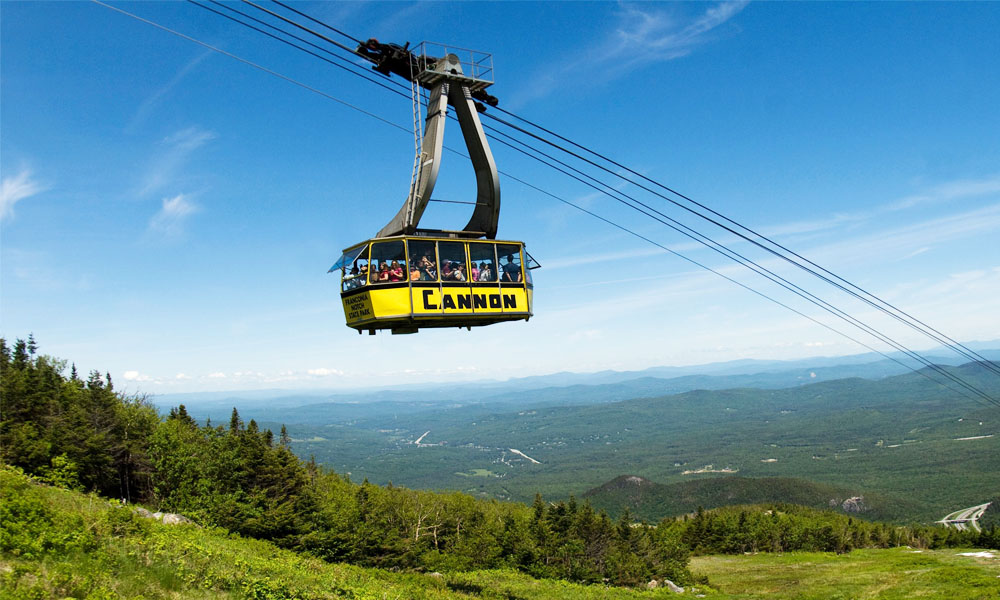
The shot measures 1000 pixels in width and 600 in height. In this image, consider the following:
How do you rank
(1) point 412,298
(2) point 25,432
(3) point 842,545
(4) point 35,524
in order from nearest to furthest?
(4) point 35,524 → (1) point 412,298 → (2) point 25,432 → (3) point 842,545

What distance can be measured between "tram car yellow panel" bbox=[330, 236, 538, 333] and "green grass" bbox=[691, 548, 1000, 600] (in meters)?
43.3

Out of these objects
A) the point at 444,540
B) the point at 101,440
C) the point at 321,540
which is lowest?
the point at 444,540

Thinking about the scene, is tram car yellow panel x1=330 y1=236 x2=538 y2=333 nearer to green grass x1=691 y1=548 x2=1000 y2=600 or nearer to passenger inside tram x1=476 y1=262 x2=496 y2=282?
passenger inside tram x1=476 y1=262 x2=496 y2=282

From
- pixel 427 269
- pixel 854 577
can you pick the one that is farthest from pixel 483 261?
pixel 854 577

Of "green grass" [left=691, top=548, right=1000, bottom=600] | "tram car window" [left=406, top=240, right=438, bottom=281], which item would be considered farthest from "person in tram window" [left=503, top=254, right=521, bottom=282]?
"green grass" [left=691, top=548, right=1000, bottom=600]

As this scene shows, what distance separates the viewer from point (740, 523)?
107 meters

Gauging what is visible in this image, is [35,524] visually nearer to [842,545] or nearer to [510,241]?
[510,241]

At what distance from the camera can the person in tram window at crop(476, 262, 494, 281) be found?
19.5 meters

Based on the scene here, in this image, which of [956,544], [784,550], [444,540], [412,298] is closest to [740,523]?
[784,550]

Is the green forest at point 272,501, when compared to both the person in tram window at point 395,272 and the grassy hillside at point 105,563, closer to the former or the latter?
the grassy hillside at point 105,563

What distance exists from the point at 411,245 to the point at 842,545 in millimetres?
116844

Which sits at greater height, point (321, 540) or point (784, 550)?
point (321, 540)

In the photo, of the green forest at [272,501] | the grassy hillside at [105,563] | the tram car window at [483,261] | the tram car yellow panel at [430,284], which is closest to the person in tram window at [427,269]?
the tram car yellow panel at [430,284]

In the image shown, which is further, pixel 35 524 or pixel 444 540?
pixel 444 540
